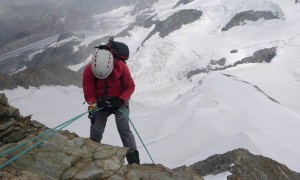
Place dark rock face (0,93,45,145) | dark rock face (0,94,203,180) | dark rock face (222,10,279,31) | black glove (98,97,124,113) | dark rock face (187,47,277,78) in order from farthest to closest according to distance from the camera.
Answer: dark rock face (222,10,279,31), dark rock face (187,47,277,78), dark rock face (0,93,45,145), black glove (98,97,124,113), dark rock face (0,94,203,180)

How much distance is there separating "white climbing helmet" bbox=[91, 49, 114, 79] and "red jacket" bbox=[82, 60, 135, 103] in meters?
0.31

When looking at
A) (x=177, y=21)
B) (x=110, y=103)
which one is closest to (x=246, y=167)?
(x=110, y=103)

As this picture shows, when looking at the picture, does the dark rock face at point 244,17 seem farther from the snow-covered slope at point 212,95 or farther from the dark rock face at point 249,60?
the dark rock face at point 249,60

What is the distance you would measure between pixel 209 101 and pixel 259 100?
439 cm

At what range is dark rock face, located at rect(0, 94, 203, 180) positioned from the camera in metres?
7.44

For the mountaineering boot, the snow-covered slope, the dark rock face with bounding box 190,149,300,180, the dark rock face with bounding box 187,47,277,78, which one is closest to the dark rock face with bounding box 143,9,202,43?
the snow-covered slope

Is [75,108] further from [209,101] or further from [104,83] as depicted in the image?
[104,83]

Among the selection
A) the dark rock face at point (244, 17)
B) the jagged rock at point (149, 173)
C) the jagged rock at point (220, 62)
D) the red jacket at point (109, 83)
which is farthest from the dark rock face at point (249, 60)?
the red jacket at point (109, 83)

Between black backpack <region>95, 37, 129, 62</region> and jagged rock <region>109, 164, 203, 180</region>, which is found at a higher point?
black backpack <region>95, 37, 129, 62</region>

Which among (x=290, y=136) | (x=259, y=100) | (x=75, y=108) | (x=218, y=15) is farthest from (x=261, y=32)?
(x=290, y=136)

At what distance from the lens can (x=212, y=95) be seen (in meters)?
36.7

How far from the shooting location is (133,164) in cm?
931

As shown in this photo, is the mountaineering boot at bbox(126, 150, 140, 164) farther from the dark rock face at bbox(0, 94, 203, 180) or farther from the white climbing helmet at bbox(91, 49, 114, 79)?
the white climbing helmet at bbox(91, 49, 114, 79)

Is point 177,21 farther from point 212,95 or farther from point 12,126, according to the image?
point 12,126
